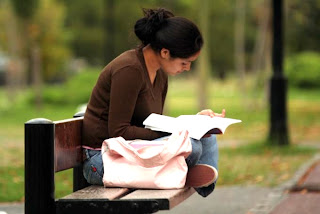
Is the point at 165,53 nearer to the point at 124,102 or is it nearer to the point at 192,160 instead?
the point at 124,102

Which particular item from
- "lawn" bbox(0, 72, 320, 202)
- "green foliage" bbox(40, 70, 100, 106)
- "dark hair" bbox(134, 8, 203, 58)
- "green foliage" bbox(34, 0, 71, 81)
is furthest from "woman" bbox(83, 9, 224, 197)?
"green foliage" bbox(34, 0, 71, 81)

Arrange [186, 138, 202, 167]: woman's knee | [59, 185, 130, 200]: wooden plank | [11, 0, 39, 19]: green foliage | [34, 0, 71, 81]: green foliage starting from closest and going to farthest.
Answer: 1. [59, 185, 130, 200]: wooden plank
2. [186, 138, 202, 167]: woman's knee
3. [11, 0, 39, 19]: green foliage
4. [34, 0, 71, 81]: green foliage

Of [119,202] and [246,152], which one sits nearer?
[119,202]

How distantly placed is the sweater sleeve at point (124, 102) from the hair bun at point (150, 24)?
257mm

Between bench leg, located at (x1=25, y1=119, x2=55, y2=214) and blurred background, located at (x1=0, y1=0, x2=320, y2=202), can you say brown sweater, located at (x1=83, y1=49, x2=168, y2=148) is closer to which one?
blurred background, located at (x1=0, y1=0, x2=320, y2=202)

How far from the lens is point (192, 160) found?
15.9 feet

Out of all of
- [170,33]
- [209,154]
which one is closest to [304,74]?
[209,154]

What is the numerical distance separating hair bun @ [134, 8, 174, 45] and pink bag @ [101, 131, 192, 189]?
2.22 feet

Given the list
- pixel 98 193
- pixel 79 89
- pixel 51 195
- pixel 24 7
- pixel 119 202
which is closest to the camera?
pixel 119 202

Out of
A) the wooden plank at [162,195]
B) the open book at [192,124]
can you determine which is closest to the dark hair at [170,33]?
the open book at [192,124]

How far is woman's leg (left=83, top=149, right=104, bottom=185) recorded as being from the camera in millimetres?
4973

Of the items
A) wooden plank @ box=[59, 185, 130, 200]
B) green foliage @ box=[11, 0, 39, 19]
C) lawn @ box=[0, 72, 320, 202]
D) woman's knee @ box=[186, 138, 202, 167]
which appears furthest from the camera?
green foliage @ box=[11, 0, 39, 19]

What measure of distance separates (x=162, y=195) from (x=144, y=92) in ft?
2.73

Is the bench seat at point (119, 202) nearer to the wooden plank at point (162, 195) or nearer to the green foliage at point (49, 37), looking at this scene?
the wooden plank at point (162, 195)
